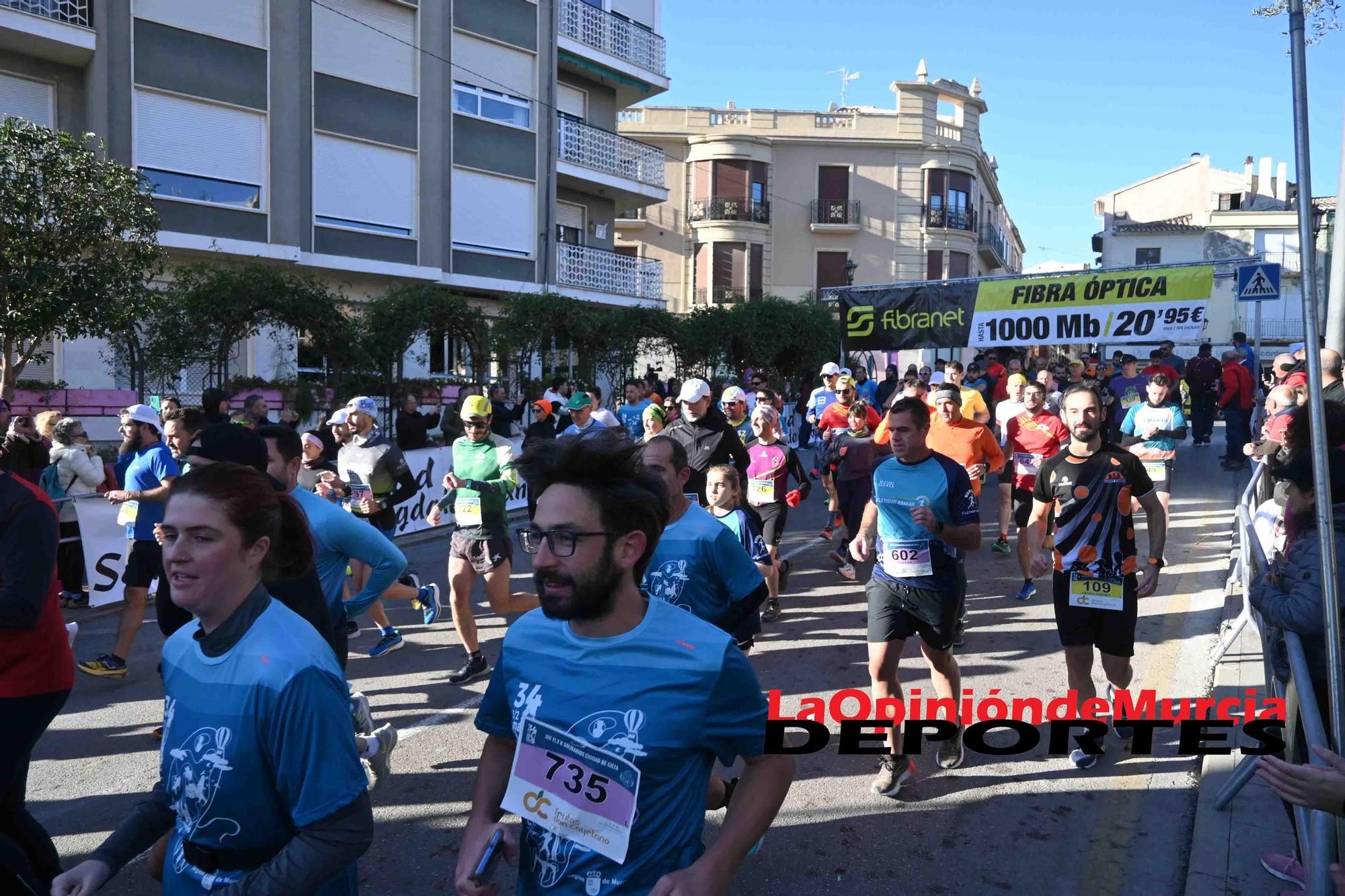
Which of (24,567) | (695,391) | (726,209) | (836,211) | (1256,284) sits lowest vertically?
(24,567)

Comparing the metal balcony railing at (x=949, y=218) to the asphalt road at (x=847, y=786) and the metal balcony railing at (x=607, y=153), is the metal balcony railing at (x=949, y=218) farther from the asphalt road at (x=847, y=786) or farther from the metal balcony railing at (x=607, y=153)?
the asphalt road at (x=847, y=786)

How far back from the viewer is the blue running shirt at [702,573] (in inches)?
177

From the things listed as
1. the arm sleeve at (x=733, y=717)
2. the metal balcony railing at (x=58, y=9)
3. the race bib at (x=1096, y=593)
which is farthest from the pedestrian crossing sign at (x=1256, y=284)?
the metal balcony railing at (x=58, y=9)

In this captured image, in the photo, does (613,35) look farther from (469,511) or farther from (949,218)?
(469,511)

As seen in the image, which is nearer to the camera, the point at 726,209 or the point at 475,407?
the point at 475,407

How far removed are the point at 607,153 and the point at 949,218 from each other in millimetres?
23542

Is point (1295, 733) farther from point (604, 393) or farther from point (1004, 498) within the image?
point (604, 393)

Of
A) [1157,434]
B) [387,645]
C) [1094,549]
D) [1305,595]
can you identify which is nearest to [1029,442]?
[1157,434]

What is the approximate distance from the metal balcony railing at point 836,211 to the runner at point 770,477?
39.2m

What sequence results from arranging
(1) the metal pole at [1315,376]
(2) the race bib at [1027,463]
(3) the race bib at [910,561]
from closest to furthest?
1. (1) the metal pole at [1315,376]
2. (3) the race bib at [910,561]
3. (2) the race bib at [1027,463]

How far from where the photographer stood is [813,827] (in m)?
4.84

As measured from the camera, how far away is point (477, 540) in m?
7.10

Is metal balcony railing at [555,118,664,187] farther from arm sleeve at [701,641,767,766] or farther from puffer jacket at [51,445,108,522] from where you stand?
arm sleeve at [701,641,767,766]

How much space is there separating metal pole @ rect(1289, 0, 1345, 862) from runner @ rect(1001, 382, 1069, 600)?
6.85 metres
